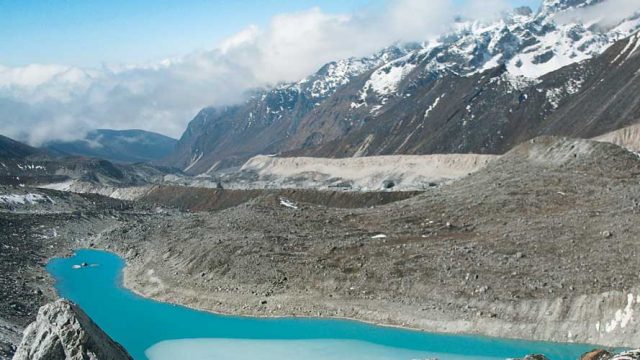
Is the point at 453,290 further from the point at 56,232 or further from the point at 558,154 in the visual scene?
the point at 56,232

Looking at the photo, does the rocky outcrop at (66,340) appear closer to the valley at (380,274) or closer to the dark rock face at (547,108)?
→ the valley at (380,274)

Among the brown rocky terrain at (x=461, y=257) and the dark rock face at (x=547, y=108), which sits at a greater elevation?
the brown rocky terrain at (x=461, y=257)

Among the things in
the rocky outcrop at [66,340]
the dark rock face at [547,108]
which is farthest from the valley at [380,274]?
the dark rock face at [547,108]

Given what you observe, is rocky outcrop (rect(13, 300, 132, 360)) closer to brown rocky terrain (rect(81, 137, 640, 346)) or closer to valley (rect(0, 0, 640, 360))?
valley (rect(0, 0, 640, 360))

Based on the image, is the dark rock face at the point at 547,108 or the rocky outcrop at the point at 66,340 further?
the dark rock face at the point at 547,108

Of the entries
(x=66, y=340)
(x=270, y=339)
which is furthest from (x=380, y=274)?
(x=66, y=340)

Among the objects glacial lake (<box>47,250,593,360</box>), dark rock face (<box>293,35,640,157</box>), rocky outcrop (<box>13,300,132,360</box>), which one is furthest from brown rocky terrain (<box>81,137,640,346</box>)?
dark rock face (<box>293,35,640,157</box>)
